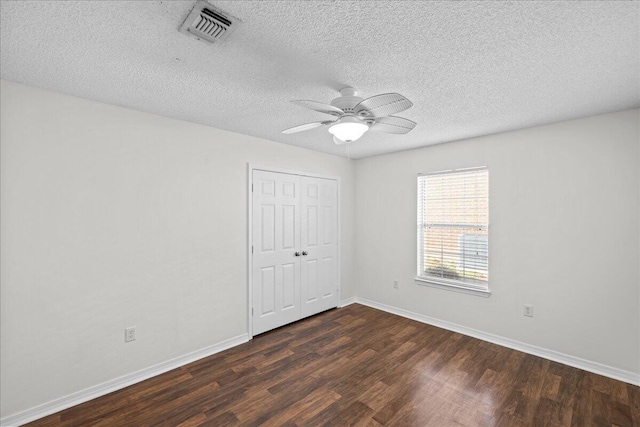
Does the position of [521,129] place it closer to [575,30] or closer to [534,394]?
[575,30]

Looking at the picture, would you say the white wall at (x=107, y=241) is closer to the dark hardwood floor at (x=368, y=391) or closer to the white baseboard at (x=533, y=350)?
the dark hardwood floor at (x=368, y=391)

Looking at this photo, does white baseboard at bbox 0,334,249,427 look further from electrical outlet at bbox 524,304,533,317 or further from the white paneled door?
electrical outlet at bbox 524,304,533,317

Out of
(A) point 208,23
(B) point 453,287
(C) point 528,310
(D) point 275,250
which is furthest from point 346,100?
(C) point 528,310

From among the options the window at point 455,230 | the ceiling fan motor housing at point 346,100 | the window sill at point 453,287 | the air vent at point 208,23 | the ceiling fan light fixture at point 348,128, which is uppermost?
the air vent at point 208,23

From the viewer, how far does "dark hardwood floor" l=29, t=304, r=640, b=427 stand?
2.11m

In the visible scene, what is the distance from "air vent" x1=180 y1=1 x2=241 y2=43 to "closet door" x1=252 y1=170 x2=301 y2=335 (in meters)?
2.06

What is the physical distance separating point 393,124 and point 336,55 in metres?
0.72

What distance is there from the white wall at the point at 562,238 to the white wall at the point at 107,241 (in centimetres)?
280

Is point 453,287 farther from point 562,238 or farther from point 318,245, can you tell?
point 318,245

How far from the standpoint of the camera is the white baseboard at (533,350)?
2.60 m

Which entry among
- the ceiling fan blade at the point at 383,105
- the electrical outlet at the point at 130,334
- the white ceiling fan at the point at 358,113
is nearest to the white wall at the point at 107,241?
the electrical outlet at the point at 130,334

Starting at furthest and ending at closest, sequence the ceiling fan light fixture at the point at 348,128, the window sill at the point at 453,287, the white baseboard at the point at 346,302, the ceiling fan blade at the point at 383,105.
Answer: the white baseboard at the point at 346,302 → the window sill at the point at 453,287 → the ceiling fan light fixture at the point at 348,128 → the ceiling fan blade at the point at 383,105

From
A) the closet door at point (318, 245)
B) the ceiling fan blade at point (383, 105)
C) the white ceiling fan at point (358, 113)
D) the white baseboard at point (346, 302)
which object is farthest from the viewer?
the white baseboard at point (346, 302)

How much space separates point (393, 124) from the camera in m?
2.21
